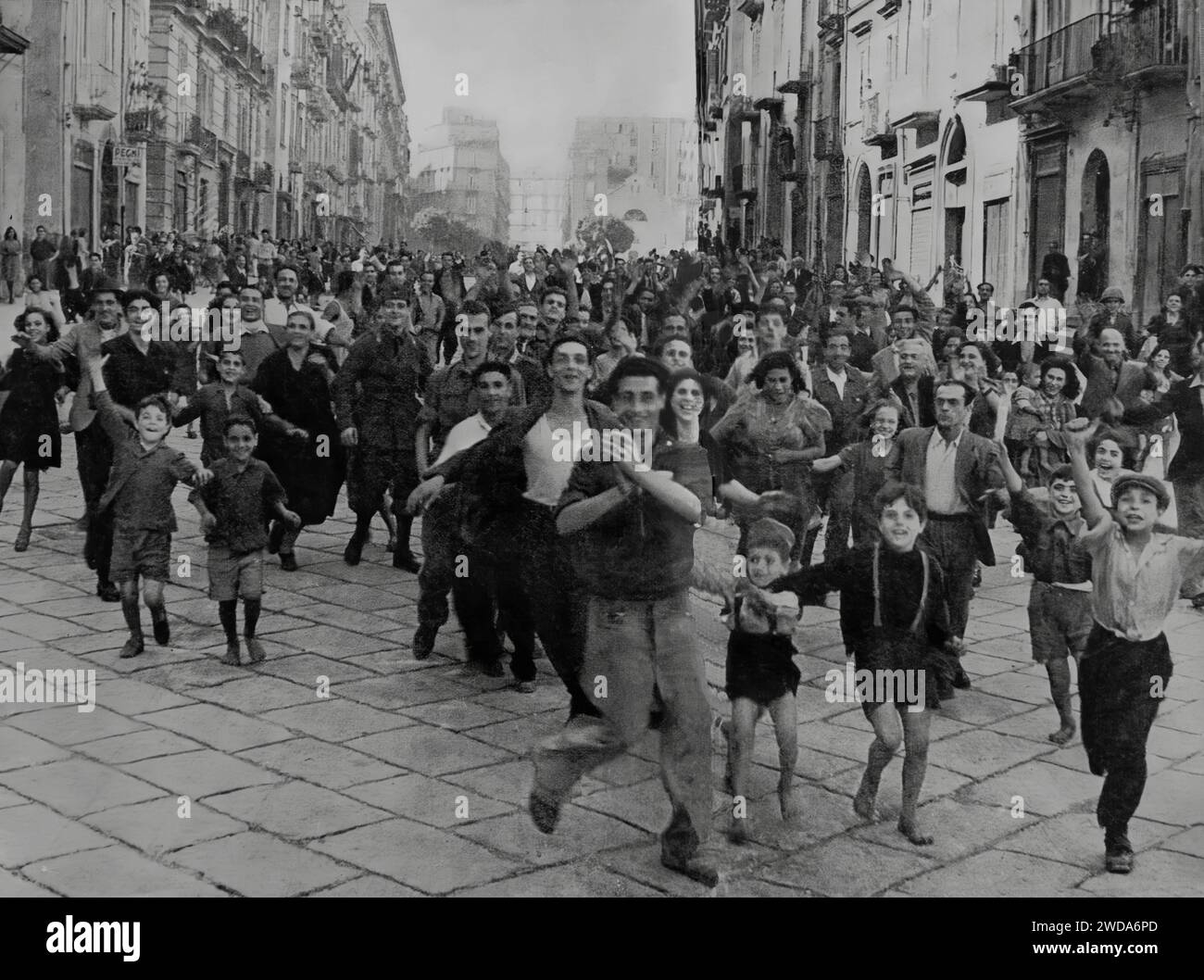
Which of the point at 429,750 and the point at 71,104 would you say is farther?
the point at 71,104

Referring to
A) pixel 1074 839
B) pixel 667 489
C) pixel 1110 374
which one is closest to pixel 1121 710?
pixel 1074 839

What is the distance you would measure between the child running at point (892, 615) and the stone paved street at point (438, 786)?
290 millimetres

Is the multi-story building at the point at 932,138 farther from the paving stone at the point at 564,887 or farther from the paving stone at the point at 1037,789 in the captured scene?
the paving stone at the point at 564,887

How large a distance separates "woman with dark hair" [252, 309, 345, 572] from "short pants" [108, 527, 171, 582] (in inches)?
69.9

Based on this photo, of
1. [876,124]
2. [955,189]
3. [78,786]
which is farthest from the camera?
[876,124]

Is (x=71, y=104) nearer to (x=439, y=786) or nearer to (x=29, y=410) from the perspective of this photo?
(x=29, y=410)

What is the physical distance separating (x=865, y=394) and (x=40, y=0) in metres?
19.7

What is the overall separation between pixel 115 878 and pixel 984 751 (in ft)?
9.57

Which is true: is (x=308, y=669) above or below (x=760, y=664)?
below

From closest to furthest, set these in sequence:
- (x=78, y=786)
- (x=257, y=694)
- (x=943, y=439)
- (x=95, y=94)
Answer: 1. (x=78, y=786)
2. (x=257, y=694)
3. (x=943, y=439)
4. (x=95, y=94)

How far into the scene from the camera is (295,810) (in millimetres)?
4574

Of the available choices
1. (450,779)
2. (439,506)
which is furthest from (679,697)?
(439,506)

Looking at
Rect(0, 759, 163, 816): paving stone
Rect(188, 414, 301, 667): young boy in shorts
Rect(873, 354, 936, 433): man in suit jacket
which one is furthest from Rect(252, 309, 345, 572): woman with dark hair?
Rect(0, 759, 163, 816): paving stone
